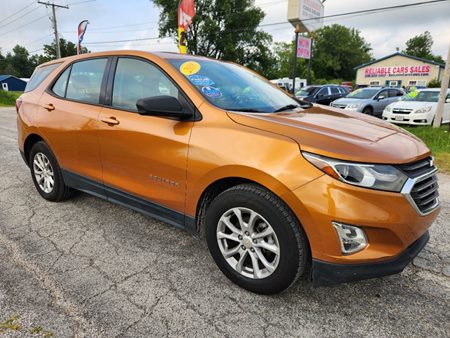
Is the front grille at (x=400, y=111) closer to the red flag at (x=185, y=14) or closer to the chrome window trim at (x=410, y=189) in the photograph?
the red flag at (x=185, y=14)

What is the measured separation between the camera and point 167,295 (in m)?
2.44

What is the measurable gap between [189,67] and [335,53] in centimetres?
8626

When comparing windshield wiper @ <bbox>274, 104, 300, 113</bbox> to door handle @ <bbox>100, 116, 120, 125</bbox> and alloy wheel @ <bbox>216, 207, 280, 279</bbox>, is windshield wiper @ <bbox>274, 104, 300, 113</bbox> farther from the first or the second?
door handle @ <bbox>100, 116, 120, 125</bbox>

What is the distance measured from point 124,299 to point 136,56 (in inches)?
79.5

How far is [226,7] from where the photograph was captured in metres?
40.9

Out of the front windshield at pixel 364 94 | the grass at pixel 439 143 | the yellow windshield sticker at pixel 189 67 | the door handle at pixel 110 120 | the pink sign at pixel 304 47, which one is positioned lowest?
the grass at pixel 439 143

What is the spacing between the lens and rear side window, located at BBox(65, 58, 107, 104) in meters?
3.39

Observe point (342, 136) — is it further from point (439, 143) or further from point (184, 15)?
point (184, 15)

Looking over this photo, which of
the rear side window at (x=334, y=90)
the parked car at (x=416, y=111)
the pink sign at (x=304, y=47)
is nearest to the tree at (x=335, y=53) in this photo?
the pink sign at (x=304, y=47)

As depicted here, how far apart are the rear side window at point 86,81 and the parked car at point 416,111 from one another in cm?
1088

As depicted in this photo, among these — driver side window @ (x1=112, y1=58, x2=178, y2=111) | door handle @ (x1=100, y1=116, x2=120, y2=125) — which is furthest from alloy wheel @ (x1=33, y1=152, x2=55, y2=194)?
driver side window @ (x1=112, y1=58, x2=178, y2=111)

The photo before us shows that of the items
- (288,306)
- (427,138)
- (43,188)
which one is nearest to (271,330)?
(288,306)

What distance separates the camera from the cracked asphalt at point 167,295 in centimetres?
213

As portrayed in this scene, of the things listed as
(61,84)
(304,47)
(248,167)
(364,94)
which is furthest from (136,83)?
(304,47)
